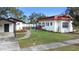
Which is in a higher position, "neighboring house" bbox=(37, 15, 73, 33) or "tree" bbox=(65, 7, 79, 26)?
"tree" bbox=(65, 7, 79, 26)

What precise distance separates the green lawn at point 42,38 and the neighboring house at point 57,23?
8 centimetres

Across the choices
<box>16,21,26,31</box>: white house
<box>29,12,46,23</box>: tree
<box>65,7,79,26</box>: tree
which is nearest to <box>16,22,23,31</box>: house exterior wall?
<box>16,21,26,31</box>: white house

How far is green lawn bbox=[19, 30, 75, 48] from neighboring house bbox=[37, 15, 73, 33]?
0.26 feet

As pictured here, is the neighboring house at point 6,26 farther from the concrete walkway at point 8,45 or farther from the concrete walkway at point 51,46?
the concrete walkway at point 51,46

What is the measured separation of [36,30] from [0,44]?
1.98 ft

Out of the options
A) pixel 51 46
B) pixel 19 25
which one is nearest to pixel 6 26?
pixel 19 25

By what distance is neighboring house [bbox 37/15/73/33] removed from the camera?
8445mm

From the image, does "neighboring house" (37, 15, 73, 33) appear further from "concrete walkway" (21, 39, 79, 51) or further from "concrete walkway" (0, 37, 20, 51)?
"concrete walkway" (0, 37, 20, 51)

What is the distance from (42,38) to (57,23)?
336mm

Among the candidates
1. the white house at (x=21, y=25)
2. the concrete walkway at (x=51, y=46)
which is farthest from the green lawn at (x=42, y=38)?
the white house at (x=21, y=25)

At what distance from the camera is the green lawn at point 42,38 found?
838 centimetres

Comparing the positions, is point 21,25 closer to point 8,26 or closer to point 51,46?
point 8,26

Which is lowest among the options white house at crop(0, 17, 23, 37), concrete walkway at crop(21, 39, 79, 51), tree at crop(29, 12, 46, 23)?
concrete walkway at crop(21, 39, 79, 51)

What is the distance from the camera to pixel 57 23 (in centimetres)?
848
